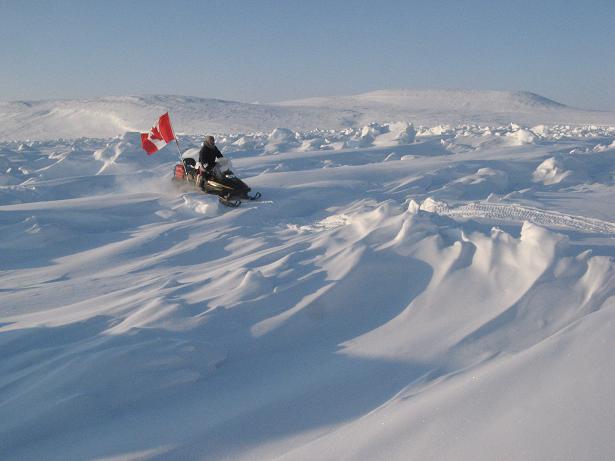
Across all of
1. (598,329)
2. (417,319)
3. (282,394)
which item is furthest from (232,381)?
(598,329)

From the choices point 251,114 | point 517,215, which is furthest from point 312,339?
point 251,114

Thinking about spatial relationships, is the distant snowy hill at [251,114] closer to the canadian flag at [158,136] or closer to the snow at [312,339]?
the canadian flag at [158,136]

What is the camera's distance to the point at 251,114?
50.8 m

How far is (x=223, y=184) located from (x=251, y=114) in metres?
42.6

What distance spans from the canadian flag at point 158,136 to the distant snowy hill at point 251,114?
31.6 metres

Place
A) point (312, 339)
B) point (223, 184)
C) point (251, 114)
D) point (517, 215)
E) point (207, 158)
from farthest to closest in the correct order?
1. point (251, 114)
2. point (207, 158)
3. point (223, 184)
4. point (517, 215)
5. point (312, 339)

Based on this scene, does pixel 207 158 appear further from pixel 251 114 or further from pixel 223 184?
pixel 251 114

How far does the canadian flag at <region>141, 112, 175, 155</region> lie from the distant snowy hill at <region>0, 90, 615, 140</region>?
3157 cm

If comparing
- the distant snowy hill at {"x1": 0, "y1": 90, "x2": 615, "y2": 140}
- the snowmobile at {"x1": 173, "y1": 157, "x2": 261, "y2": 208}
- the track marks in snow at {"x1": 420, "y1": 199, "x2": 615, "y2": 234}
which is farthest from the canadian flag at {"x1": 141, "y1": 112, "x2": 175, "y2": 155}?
the distant snowy hill at {"x1": 0, "y1": 90, "x2": 615, "y2": 140}

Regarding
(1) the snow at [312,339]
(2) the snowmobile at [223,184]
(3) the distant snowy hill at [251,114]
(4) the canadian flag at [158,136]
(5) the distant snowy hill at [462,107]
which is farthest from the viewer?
(5) the distant snowy hill at [462,107]

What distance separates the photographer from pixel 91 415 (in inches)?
118

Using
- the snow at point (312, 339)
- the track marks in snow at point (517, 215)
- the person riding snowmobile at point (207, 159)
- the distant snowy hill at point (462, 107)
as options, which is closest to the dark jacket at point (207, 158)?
the person riding snowmobile at point (207, 159)

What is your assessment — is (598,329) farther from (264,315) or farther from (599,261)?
(264,315)

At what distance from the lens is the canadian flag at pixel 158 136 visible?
9.88 metres
